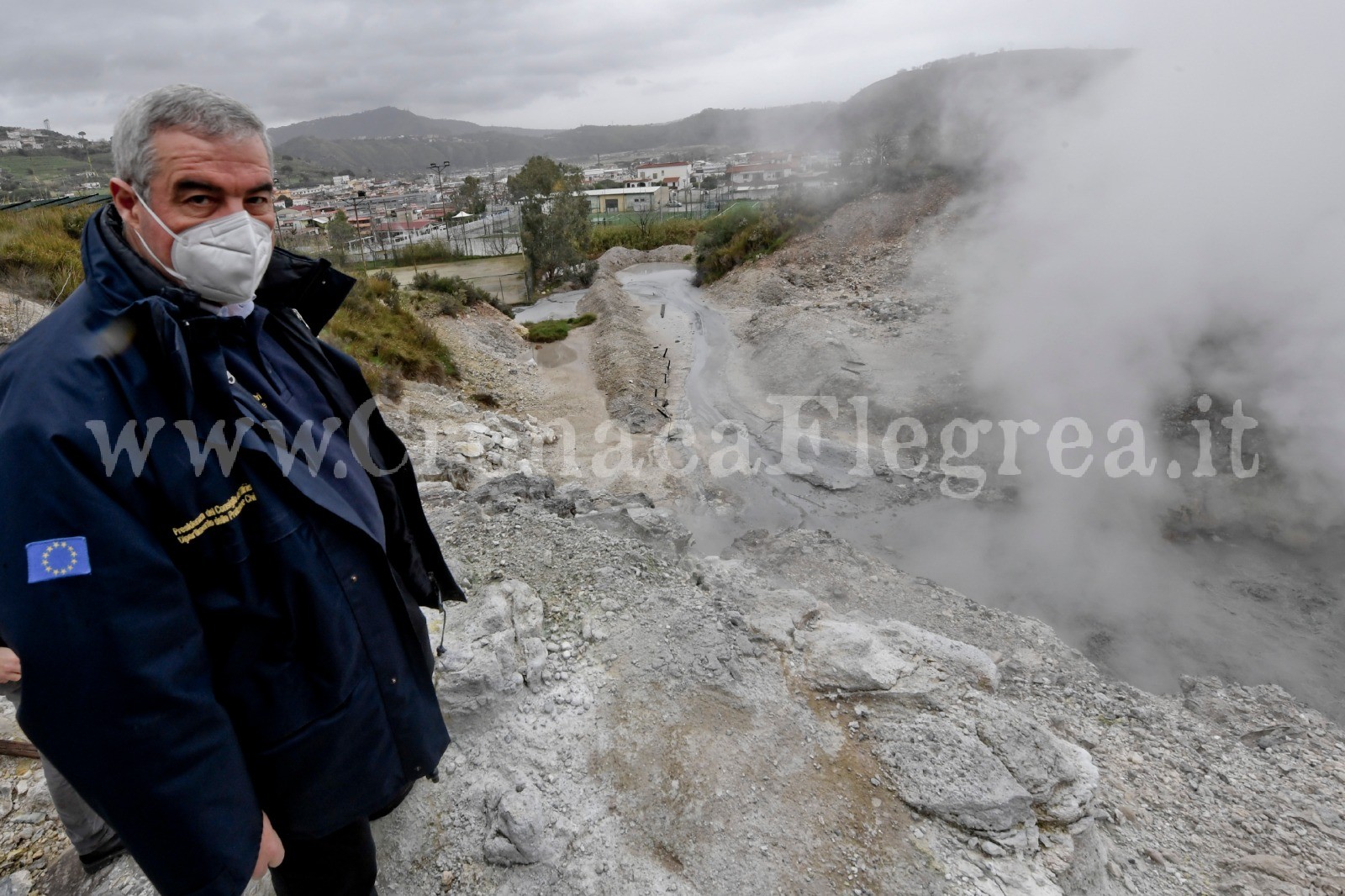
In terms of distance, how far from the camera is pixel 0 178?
96.2 feet

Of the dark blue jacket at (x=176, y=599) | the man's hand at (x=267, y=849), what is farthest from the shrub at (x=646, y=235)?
the man's hand at (x=267, y=849)

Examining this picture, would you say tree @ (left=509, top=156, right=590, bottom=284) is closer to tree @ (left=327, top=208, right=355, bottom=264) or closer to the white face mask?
tree @ (left=327, top=208, right=355, bottom=264)

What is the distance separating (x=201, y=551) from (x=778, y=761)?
Result: 9.30 ft

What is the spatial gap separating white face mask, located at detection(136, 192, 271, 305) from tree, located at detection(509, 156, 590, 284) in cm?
2498

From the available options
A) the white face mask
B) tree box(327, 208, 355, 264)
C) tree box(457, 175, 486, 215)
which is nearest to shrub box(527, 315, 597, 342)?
tree box(327, 208, 355, 264)

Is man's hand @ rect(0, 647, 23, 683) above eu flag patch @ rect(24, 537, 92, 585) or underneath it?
underneath

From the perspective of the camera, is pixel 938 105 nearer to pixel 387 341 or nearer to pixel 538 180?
pixel 538 180

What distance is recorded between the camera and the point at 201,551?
114 centimetres

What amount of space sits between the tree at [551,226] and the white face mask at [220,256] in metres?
25.0

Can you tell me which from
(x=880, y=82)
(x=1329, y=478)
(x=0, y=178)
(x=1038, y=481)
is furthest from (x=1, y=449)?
(x=880, y=82)

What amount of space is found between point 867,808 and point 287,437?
2920mm

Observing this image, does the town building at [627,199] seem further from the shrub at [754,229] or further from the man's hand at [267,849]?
the man's hand at [267,849]

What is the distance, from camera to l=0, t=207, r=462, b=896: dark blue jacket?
3.21 feet

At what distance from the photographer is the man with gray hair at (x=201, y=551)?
0.99 m
